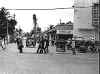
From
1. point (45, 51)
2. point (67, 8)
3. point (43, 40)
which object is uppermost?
point (67, 8)

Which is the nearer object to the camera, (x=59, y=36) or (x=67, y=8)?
(x=67, y=8)

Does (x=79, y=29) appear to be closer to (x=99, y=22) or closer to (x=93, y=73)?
(x=99, y=22)

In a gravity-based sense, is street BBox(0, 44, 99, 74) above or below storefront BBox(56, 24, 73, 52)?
below

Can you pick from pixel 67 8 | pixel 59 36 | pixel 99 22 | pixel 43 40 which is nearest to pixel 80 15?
pixel 99 22

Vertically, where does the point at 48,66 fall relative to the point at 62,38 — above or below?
below

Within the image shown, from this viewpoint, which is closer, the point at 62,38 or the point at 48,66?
the point at 48,66

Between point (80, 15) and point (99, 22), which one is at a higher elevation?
point (80, 15)

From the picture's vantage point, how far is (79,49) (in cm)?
1294

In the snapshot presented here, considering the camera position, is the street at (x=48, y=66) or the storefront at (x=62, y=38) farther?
the storefront at (x=62, y=38)

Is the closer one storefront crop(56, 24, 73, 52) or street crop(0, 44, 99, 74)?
street crop(0, 44, 99, 74)

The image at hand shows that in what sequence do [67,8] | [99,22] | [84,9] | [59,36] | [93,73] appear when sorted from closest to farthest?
[99,22]
[84,9]
[93,73]
[67,8]
[59,36]

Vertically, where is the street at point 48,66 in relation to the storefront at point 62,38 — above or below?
below

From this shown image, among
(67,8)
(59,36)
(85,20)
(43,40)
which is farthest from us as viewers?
(59,36)

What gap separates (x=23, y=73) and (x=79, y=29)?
2869 millimetres
